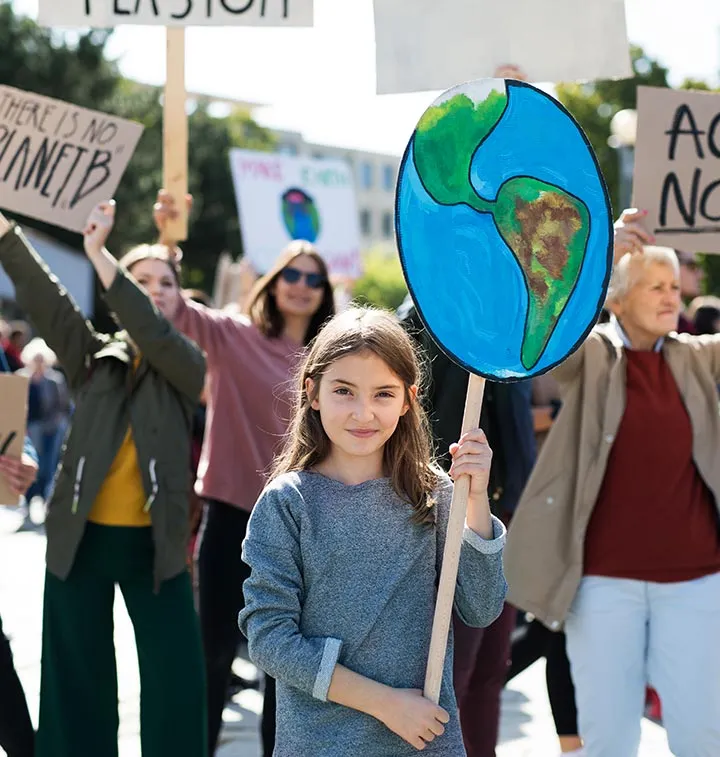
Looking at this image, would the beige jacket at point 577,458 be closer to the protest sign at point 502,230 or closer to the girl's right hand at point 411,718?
the protest sign at point 502,230

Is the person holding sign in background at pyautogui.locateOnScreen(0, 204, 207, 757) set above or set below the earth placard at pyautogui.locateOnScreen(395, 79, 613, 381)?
below

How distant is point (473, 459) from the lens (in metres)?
2.78

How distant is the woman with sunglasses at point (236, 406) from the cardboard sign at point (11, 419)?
0.69m

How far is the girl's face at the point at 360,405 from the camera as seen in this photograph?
2.89 metres

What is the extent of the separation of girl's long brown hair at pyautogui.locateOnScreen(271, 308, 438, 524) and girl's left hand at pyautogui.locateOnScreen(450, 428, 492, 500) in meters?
0.14

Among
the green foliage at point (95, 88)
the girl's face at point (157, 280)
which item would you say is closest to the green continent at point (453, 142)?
the girl's face at point (157, 280)

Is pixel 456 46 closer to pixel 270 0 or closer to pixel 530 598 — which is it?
pixel 270 0

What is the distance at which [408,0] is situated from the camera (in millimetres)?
4645

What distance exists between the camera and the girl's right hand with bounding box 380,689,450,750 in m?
2.69

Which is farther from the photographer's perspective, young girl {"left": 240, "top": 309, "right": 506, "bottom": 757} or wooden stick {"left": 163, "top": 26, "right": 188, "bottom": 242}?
wooden stick {"left": 163, "top": 26, "right": 188, "bottom": 242}

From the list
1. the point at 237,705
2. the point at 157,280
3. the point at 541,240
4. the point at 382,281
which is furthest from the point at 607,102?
the point at 382,281

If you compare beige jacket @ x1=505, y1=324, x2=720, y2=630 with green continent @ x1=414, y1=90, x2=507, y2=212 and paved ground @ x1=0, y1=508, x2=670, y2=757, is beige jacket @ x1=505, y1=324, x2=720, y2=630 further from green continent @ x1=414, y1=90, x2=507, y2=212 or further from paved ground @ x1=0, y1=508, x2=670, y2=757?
green continent @ x1=414, y1=90, x2=507, y2=212

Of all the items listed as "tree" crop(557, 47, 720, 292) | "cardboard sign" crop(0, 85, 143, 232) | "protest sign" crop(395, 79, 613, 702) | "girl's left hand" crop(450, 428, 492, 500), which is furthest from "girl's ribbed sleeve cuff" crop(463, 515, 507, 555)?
"tree" crop(557, 47, 720, 292)

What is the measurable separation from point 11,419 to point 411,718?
2.31 meters
